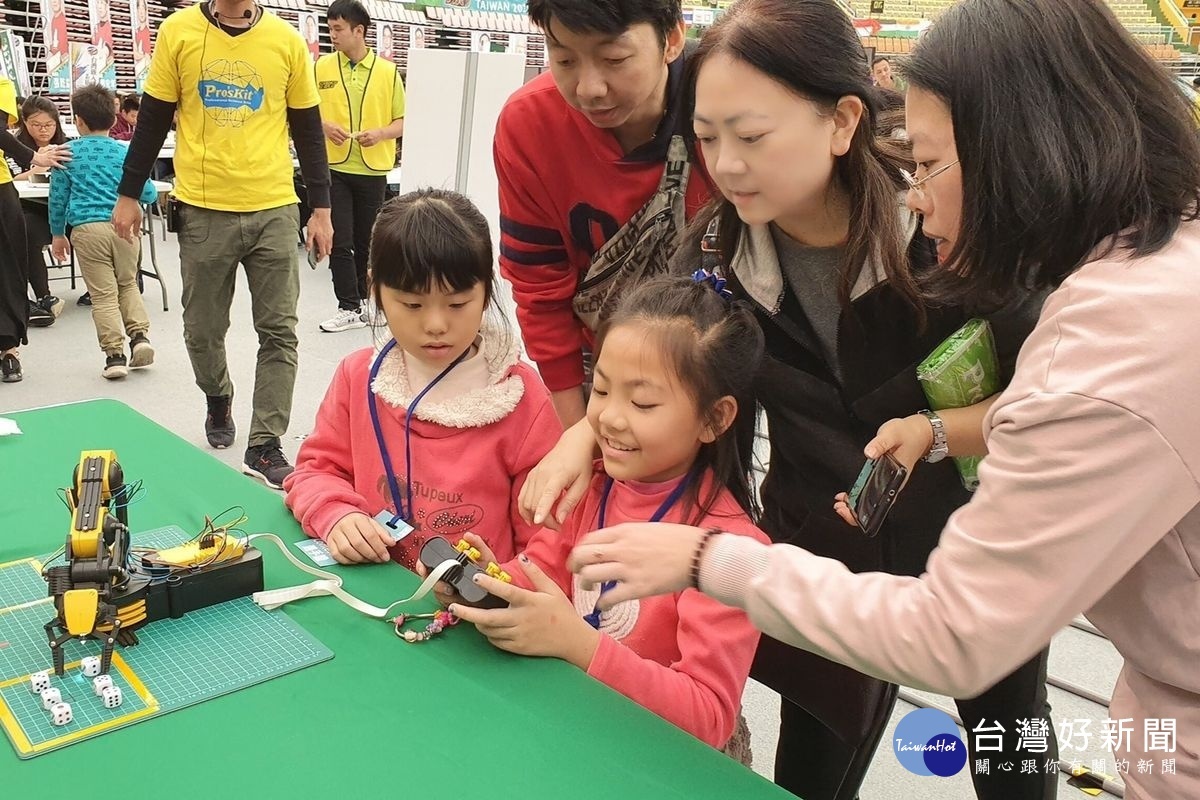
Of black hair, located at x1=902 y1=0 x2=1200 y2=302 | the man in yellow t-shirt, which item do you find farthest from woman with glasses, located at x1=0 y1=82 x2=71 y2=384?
black hair, located at x1=902 y1=0 x2=1200 y2=302

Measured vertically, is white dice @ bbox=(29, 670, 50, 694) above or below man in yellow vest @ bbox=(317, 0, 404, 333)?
above

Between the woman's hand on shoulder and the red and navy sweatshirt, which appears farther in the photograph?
the red and navy sweatshirt

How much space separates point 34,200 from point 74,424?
4.26 metres

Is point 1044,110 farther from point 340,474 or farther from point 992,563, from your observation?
point 340,474

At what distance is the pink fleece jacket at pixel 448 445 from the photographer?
55.1 inches

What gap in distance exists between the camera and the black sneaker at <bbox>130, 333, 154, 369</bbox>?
4.08m

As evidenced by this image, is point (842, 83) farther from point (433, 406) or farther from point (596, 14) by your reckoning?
point (433, 406)

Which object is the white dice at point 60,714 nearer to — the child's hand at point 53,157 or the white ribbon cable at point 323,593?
the white ribbon cable at point 323,593

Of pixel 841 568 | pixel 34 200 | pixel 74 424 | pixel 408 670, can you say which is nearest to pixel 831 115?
pixel 841 568

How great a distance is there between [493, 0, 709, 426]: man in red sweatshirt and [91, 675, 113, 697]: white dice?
886 millimetres

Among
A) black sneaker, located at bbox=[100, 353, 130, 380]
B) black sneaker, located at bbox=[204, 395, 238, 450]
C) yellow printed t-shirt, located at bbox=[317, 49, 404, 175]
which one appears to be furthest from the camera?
yellow printed t-shirt, located at bbox=[317, 49, 404, 175]

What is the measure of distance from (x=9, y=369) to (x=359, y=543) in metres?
3.44

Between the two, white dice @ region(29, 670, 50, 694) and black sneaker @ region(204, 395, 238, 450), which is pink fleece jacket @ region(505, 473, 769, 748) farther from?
black sneaker @ region(204, 395, 238, 450)

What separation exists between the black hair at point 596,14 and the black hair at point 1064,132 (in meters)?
0.54
